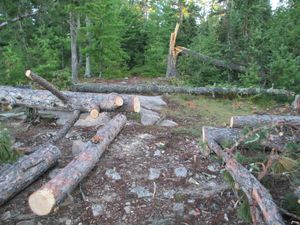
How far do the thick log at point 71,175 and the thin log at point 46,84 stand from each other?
4.47 feet

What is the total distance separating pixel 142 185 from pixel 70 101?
3221 millimetres

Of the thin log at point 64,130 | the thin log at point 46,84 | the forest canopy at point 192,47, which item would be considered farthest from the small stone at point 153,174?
the forest canopy at point 192,47

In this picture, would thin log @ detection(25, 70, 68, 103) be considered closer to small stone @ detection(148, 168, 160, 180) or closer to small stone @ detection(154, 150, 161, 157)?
small stone @ detection(154, 150, 161, 157)

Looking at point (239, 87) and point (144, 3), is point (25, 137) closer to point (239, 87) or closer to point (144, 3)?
point (239, 87)

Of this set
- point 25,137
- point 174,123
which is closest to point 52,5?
point 25,137

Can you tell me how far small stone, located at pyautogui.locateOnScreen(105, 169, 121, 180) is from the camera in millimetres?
5230

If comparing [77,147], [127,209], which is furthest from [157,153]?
[127,209]

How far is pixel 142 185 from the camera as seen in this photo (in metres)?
5.04

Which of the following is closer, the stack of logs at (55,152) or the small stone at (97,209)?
the stack of logs at (55,152)

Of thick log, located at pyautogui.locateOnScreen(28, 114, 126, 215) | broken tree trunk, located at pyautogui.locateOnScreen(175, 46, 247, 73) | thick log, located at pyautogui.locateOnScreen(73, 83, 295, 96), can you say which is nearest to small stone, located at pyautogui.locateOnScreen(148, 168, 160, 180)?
thick log, located at pyautogui.locateOnScreen(28, 114, 126, 215)

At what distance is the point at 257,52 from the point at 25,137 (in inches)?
326

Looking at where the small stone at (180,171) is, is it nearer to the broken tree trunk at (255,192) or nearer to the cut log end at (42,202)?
the broken tree trunk at (255,192)

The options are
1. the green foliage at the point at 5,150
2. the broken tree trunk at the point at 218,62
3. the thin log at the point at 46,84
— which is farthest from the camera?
the broken tree trunk at the point at 218,62

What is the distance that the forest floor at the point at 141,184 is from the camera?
4293 millimetres
